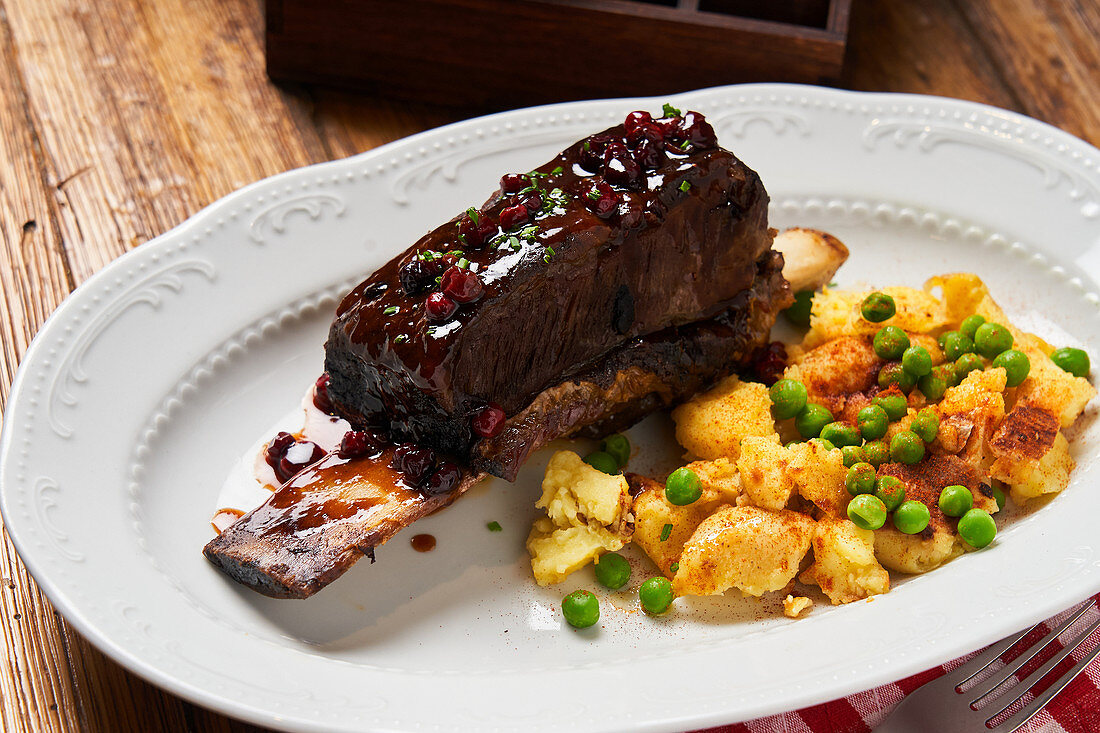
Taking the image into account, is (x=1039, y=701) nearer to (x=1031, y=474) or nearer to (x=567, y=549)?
(x=1031, y=474)

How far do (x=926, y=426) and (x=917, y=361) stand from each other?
1.51ft

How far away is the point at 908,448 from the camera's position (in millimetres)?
4656

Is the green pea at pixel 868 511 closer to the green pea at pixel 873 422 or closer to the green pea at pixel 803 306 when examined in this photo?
the green pea at pixel 873 422

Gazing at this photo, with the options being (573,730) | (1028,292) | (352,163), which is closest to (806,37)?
(1028,292)

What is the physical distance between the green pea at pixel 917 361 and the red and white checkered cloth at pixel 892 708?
1.40 m

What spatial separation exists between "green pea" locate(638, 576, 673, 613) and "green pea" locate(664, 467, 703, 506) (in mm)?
353

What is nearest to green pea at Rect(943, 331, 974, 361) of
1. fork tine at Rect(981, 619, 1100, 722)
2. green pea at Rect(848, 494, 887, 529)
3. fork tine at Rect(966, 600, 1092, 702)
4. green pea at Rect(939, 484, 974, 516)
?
green pea at Rect(939, 484, 974, 516)

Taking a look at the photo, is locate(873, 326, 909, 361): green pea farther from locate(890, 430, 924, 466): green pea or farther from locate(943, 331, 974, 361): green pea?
locate(890, 430, 924, 466): green pea

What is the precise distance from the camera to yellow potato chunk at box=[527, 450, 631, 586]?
4516 millimetres

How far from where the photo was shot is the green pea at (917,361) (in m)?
5.00

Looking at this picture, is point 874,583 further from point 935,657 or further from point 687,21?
point 687,21

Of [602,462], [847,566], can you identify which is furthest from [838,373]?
[602,462]

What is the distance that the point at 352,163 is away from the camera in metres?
5.80

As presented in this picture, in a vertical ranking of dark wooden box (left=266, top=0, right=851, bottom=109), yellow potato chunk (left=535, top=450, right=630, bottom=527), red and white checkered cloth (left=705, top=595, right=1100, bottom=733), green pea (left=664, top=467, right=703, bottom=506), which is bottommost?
red and white checkered cloth (left=705, top=595, right=1100, bottom=733)
